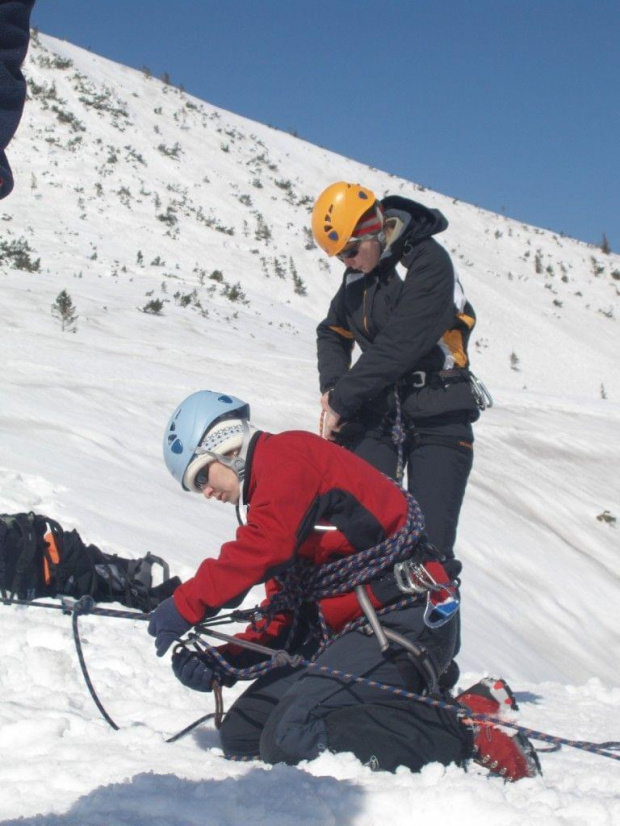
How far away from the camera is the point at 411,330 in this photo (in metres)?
4.05

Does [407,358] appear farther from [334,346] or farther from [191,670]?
[191,670]

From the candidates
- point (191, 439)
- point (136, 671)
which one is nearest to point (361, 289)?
point (191, 439)

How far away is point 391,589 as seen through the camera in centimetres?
315

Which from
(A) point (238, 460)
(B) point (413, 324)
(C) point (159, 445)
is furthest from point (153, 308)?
(A) point (238, 460)

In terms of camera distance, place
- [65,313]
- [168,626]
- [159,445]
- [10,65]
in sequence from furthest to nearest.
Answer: [65,313], [159,445], [168,626], [10,65]

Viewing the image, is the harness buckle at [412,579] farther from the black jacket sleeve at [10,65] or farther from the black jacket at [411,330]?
the black jacket sleeve at [10,65]

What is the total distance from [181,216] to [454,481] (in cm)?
1607

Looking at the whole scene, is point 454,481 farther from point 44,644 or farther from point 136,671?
point 44,644

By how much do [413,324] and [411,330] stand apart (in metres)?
0.03

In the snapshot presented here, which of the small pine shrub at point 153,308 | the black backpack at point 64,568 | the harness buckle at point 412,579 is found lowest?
the black backpack at point 64,568

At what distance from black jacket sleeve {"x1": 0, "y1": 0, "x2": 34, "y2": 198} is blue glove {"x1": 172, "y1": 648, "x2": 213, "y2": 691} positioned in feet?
5.75

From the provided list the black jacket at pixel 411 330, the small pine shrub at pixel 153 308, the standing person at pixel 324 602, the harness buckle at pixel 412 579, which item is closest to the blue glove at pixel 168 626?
the standing person at pixel 324 602

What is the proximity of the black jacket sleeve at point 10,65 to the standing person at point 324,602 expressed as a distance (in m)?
1.30

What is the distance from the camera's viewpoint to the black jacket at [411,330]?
13.3ft
